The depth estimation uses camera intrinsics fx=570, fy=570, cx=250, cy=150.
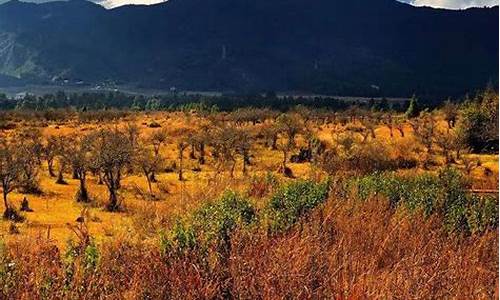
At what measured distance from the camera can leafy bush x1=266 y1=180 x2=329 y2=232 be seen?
10906 millimetres

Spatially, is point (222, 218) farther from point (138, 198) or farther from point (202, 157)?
point (202, 157)

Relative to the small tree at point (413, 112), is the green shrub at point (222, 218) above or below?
above

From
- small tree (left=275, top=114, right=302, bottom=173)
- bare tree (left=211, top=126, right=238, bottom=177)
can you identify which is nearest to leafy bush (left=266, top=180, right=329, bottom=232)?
bare tree (left=211, top=126, right=238, bottom=177)

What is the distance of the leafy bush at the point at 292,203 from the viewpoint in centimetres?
1091

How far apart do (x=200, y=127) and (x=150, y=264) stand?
58813mm

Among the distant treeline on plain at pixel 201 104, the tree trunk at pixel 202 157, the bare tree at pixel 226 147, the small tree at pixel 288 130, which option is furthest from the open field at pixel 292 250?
the distant treeline on plain at pixel 201 104

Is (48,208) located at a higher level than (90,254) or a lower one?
lower

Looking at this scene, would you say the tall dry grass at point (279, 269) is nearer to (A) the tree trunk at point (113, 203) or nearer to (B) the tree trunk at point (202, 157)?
(A) the tree trunk at point (113, 203)

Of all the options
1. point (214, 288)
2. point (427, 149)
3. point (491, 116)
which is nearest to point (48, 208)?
point (214, 288)

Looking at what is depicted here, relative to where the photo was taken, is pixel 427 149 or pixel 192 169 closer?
pixel 192 169

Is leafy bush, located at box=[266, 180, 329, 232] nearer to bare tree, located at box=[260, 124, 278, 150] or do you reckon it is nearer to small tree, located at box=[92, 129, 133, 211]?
small tree, located at box=[92, 129, 133, 211]

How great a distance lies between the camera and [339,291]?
24.4ft

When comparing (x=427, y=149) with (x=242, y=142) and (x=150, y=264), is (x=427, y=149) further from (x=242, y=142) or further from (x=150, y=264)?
(x=150, y=264)

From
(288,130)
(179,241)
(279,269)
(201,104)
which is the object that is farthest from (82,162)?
→ (201,104)
